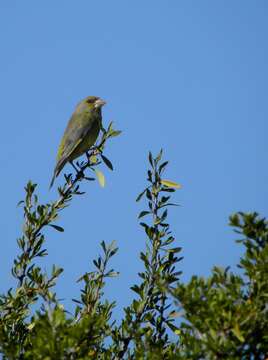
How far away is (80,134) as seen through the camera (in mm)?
8438

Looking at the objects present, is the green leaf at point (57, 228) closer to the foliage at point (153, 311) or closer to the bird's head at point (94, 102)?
the foliage at point (153, 311)

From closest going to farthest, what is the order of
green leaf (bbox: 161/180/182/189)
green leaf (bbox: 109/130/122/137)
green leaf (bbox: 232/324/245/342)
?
green leaf (bbox: 232/324/245/342) < green leaf (bbox: 161/180/182/189) < green leaf (bbox: 109/130/122/137)

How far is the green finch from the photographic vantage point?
27.2 feet

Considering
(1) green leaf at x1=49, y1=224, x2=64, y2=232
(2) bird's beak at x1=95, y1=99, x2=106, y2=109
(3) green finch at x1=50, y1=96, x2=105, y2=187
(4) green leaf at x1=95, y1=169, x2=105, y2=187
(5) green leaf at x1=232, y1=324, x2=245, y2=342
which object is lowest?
(5) green leaf at x1=232, y1=324, x2=245, y2=342

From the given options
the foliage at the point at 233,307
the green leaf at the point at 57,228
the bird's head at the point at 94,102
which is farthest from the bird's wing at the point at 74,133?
the foliage at the point at 233,307

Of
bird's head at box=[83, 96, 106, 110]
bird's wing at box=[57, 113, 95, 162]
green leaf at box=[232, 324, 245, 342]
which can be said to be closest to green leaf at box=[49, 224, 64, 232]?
green leaf at box=[232, 324, 245, 342]

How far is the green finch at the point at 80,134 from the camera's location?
8281 millimetres

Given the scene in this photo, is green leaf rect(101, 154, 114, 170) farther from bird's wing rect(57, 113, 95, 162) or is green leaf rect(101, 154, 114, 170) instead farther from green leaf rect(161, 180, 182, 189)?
bird's wing rect(57, 113, 95, 162)

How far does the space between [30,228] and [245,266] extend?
1885 millimetres

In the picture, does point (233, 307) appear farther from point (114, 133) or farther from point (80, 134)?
point (80, 134)

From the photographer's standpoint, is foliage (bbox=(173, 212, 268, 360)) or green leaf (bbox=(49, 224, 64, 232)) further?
green leaf (bbox=(49, 224, 64, 232))

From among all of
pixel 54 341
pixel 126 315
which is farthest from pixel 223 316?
pixel 126 315

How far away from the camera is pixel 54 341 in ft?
9.56

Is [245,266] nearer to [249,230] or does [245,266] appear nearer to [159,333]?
[249,230]
